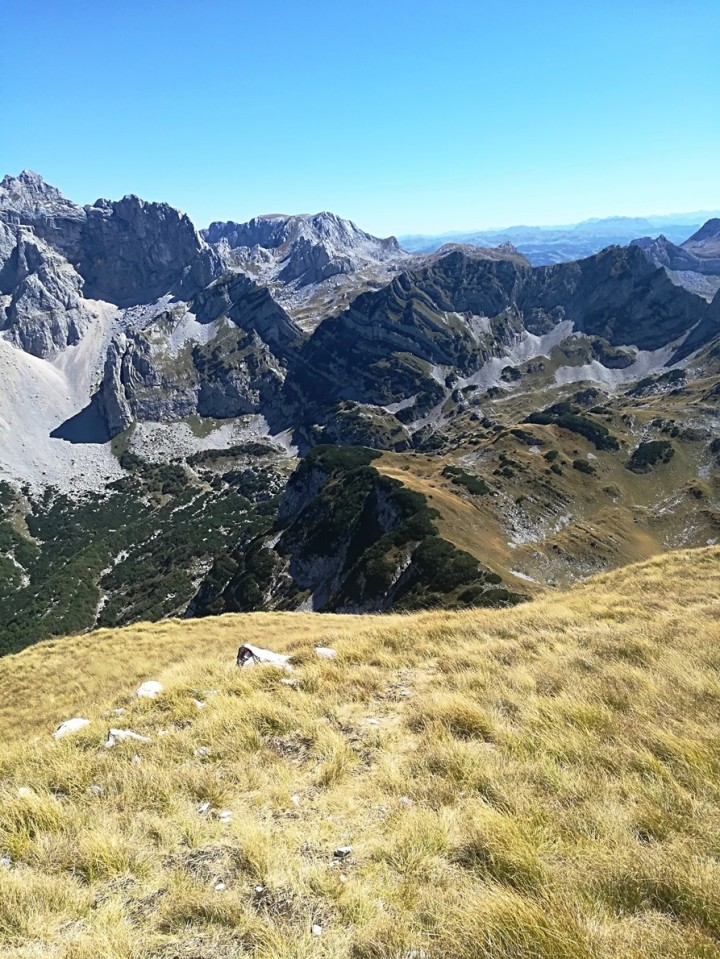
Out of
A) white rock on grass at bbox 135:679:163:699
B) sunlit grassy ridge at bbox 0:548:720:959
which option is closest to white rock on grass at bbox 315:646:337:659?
sunlit grassy ridge at bbox 0:548:720:959

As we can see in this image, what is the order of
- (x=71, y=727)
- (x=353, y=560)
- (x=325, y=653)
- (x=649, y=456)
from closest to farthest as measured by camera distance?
(x=71, y=727) < (x=325, y=653) < (x=353, y=560) < (x=649, y=456)

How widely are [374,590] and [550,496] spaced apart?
51514 mm

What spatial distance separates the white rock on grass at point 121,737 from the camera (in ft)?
32.7

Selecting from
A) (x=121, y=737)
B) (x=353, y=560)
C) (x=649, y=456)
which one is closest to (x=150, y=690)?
(x=121, y=737)

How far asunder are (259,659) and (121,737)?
505 centimetres

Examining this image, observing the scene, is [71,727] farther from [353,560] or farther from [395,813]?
[353,560]

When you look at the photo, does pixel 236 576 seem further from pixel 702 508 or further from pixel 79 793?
pixel 79 793

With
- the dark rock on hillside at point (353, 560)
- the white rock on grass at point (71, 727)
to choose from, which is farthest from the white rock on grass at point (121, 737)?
the dark rock on hillside at point (353, 560)

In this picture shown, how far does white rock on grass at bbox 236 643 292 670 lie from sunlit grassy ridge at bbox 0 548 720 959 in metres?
0.87

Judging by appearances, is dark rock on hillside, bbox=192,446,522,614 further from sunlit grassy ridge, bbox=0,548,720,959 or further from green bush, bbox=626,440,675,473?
green bush, bbox=626,440,675,473

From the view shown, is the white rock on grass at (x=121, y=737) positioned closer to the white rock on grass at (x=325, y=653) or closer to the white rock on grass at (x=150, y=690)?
the white rock on grass at (x=150, y=690)

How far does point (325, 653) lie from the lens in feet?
48.4

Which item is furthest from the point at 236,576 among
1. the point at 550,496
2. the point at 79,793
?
the point at 79,793

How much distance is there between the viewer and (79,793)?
26.8 feet
